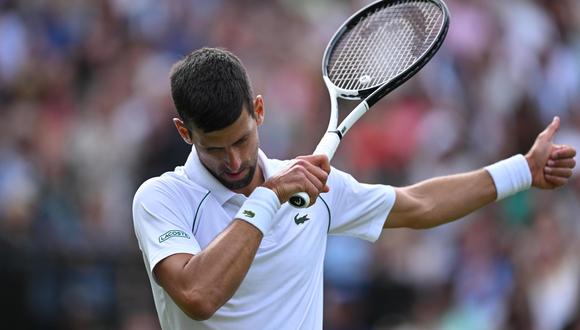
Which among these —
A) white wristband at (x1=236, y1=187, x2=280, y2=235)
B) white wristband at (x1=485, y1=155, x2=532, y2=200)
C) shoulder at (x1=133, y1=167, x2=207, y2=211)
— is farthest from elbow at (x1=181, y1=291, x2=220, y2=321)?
white wristband at (x1=485, y1=155, x2=532, y2=200)

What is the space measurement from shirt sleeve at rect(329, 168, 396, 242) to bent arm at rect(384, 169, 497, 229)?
7cm

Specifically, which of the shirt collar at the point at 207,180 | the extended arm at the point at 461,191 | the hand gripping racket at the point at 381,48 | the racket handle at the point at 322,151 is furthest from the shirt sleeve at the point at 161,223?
the extended arm at the point at 461,191

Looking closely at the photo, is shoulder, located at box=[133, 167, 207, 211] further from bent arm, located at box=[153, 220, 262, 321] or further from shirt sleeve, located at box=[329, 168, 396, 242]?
shirt sleeve, located at box=[329, 168, 396, 242]

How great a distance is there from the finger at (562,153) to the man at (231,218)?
3.14 feet

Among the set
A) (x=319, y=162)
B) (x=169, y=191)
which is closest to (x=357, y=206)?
(x=319, y=162)

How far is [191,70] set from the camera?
514 cm

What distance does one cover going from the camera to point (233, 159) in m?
5.12

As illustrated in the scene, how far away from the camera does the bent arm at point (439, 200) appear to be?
18.7 ft

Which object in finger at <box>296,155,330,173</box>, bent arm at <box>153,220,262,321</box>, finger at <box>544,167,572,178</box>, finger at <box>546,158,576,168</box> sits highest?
finger at <box>296,155,330,173</box>

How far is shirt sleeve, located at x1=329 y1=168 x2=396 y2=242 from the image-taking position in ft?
18.2

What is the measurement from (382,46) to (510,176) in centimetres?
91

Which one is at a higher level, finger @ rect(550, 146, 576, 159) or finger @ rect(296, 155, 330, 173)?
finger @ rect(296, 155, 330, 173)

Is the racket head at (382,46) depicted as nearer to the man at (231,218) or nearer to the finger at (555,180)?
the man at (231,218)

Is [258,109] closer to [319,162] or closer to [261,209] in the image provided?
[319,162]
